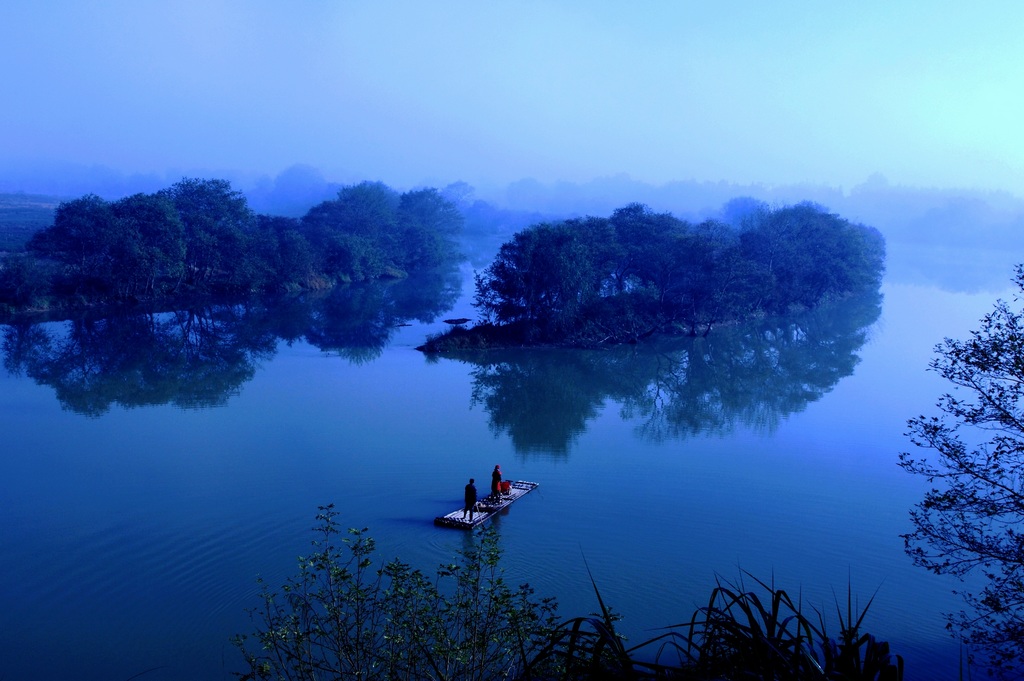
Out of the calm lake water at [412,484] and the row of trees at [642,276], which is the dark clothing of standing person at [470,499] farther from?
the row of trees at [642,276]

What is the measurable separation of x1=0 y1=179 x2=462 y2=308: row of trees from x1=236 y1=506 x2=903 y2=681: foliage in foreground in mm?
33442

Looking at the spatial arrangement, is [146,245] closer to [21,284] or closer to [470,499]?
[21,284]

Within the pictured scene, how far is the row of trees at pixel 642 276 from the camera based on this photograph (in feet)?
108

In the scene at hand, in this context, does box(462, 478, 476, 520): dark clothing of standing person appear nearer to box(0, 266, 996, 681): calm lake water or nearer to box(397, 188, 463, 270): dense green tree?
box(0, 266, 996, 681): calm lake water

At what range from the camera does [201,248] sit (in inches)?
1791

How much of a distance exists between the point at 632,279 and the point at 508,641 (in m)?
36.5

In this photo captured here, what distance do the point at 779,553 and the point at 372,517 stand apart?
667 cm

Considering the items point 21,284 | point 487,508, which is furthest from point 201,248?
point 487,508


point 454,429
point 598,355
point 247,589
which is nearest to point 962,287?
point 598,355

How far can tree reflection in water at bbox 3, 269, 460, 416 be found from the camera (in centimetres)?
2353

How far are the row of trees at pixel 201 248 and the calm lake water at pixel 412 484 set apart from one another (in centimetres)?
1113

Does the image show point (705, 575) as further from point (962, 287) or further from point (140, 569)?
point (962, 287)

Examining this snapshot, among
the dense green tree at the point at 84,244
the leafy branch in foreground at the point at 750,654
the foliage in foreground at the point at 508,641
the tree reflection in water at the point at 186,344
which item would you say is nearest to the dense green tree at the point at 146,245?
the dense green tree at the point at 84,244

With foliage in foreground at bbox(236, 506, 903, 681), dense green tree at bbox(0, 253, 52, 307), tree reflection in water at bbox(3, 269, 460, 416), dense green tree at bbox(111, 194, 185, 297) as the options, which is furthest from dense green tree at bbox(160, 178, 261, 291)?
foliage in foreground at bbox(236, 506, 903, 681)
